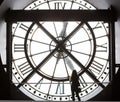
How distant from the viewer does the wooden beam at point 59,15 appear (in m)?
6.45

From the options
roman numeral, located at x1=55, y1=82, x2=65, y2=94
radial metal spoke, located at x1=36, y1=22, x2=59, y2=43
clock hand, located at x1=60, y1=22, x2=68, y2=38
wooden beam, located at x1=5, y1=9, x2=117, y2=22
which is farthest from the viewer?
roman numeral, located at x1=55, y1=82, x2=65, y2=94

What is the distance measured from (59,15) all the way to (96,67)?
3.55ft

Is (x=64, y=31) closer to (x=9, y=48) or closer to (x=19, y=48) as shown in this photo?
(x=19, y=48)

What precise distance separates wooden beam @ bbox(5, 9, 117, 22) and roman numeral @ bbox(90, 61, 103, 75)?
800 millimetres

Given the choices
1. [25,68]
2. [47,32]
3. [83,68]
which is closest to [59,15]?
[47,32]

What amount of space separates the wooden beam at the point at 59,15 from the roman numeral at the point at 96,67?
80 cm

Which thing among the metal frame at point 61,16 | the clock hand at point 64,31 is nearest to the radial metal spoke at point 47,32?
the metal frame at point 61,16

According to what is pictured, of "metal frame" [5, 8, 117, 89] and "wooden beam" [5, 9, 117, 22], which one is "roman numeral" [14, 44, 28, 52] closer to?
"metal frame" [5, 8, 117, 89]

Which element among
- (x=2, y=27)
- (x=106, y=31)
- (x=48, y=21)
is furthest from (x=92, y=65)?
(x=2, y=27)

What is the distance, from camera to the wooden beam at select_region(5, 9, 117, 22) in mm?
6449

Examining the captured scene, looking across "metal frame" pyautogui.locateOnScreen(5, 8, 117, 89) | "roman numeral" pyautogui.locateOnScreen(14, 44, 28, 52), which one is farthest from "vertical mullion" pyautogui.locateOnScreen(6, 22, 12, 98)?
"roman numeral" pyautogui.locateOnScreen(14, 44, 28, 52)

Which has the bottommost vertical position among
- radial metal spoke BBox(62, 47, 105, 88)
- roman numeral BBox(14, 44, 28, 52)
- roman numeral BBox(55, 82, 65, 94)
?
roman numeral BBox(55, 82, 65, 94)

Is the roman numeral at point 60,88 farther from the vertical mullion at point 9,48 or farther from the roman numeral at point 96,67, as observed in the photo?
the vertical mullion at point 9,48

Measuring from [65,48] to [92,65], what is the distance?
60 centimetres
